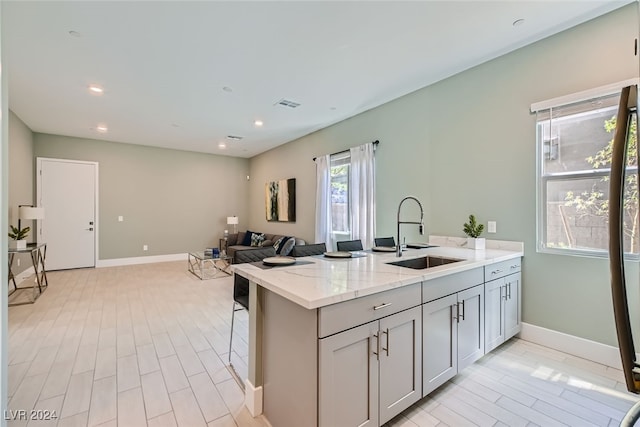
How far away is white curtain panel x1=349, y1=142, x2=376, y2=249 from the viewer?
4.36 meters

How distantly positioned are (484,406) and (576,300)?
1400 mm

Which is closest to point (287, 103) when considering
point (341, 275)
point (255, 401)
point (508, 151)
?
point (508, 151)

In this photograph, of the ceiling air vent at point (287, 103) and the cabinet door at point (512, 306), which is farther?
the ceiling air vent at point (287, 103)

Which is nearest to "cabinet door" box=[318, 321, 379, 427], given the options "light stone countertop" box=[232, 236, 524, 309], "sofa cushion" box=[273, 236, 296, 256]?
"light stone countertop" box=[232, 236, 524, 309]

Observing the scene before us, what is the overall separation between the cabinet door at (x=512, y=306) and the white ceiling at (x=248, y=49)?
7.40 feet

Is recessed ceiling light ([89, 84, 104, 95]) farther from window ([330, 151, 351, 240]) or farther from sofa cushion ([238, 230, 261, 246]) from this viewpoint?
sofa cushion ([238, 230, 261, 246])

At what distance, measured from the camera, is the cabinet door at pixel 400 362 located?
62.3 inches

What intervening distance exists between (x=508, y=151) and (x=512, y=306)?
1.52m

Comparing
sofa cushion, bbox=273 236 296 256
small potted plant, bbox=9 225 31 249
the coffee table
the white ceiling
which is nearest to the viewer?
the white ceiling

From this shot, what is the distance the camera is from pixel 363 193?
14.6 ft

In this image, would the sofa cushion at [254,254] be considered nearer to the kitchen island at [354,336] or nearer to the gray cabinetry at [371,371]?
the kitchen island at [354,336]

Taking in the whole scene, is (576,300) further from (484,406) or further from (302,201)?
(302,201)

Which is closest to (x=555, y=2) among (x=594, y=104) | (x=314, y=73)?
(x=594, y=104)

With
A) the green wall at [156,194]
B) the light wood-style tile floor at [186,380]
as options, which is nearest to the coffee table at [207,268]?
the green wall at [156,194]
